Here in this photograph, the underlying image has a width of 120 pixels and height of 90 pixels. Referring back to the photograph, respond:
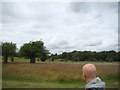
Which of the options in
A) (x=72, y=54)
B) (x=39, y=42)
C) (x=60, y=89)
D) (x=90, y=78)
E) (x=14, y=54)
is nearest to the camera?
(x=90, y=78)

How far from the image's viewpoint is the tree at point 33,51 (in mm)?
24016

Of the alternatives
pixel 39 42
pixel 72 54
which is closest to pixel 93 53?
pixel 72 54

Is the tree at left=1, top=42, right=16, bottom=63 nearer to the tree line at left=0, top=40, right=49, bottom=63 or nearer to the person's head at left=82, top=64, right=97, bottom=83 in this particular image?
the tree line at left=0, top=40, right=49, bottom=63

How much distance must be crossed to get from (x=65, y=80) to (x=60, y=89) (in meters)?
2.36

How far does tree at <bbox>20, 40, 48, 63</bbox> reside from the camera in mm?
24016

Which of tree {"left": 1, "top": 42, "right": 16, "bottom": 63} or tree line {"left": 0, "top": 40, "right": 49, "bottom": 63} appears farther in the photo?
tree line {"left": 0, "top": 40, "right": 49, "bottom": 63}

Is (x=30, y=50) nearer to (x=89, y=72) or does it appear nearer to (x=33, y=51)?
(x=33, y=51)

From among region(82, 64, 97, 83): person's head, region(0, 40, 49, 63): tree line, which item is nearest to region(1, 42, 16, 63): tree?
region(0, 40, 49, 63): tree line

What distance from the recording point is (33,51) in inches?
945

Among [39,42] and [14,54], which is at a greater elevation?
[39,42]

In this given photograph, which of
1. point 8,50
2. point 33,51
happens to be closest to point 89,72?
point 8,50

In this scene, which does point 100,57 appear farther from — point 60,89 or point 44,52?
point 60,89

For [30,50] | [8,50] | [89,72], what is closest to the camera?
[89,72]

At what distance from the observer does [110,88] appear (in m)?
7.18
